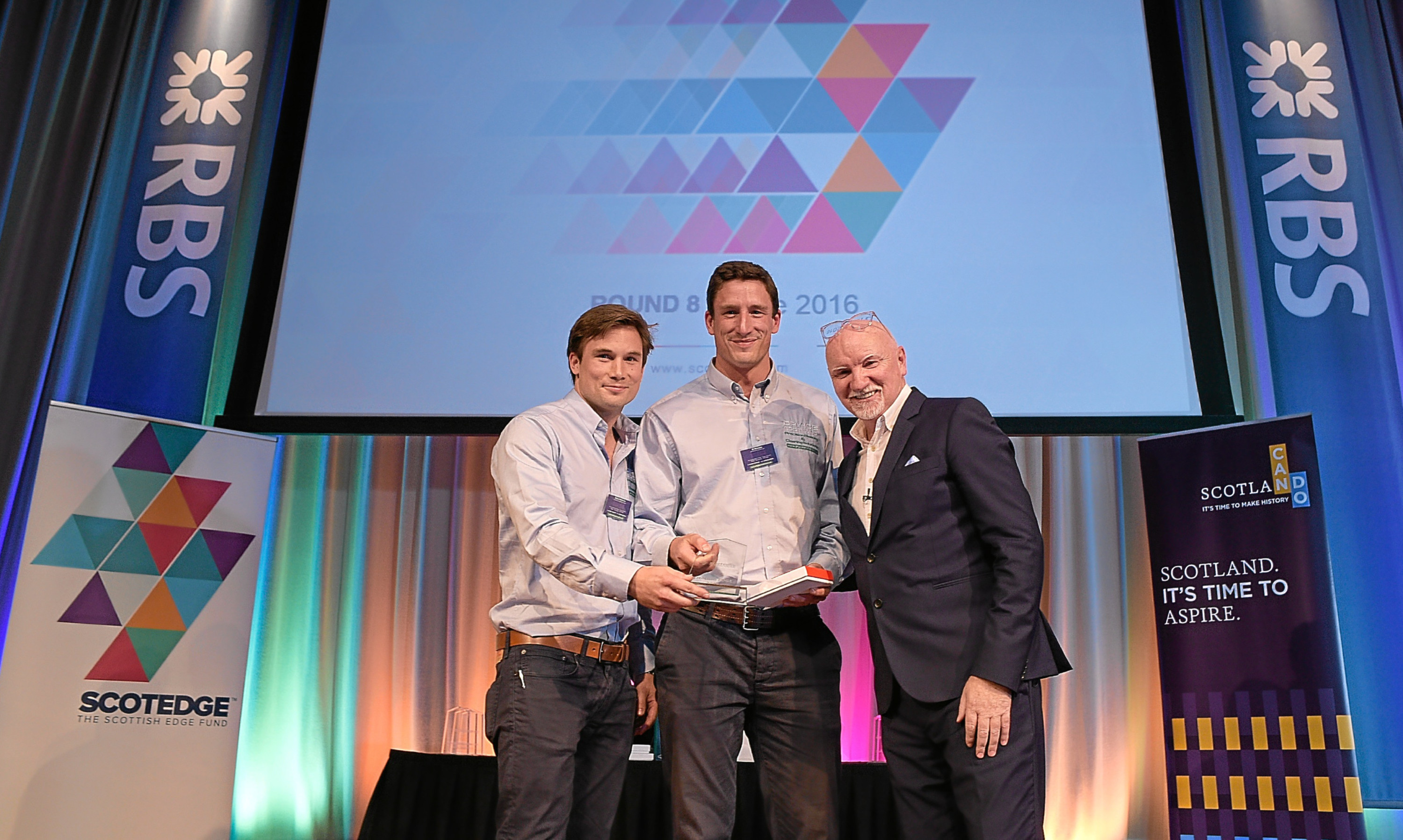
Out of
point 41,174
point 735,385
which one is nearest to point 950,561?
point 735,385

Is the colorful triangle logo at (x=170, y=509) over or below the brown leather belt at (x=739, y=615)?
over

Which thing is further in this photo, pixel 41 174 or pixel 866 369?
pixel 41 174

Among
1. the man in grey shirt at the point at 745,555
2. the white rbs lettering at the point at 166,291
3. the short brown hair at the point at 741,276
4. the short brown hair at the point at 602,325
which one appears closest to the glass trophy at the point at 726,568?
the man in grey shirt at the point at 745,555

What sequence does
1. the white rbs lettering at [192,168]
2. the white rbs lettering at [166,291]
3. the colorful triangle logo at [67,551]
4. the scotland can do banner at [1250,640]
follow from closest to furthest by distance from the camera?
Answer: 1. the scotland can do banner at [1250,640]
2. the colorful triangle logo at [67,551]
3. the white rbs lettering at [166,291]
4. the white rbs lettering at [192,168]

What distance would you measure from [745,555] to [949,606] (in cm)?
49

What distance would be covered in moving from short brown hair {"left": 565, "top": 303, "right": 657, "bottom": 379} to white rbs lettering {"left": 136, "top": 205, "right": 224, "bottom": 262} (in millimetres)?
2624

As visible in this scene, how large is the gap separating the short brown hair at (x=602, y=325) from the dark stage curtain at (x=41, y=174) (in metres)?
3.13

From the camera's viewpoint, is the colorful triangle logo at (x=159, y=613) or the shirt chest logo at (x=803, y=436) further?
the colorful triangle logo at (x=159, y=613)

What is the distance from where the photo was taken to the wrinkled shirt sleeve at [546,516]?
1.92 meters

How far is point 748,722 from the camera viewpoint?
215 cm

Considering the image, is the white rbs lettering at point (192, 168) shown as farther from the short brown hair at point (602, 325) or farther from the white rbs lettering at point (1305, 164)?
the white rbs lettering at point (1305, 164)

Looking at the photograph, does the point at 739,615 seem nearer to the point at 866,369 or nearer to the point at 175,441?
the point at 866,369

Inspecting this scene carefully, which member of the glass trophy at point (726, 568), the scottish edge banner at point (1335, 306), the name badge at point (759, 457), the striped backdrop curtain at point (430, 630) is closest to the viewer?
the glass trophy at point (726, 568)

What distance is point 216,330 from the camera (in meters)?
4.13
